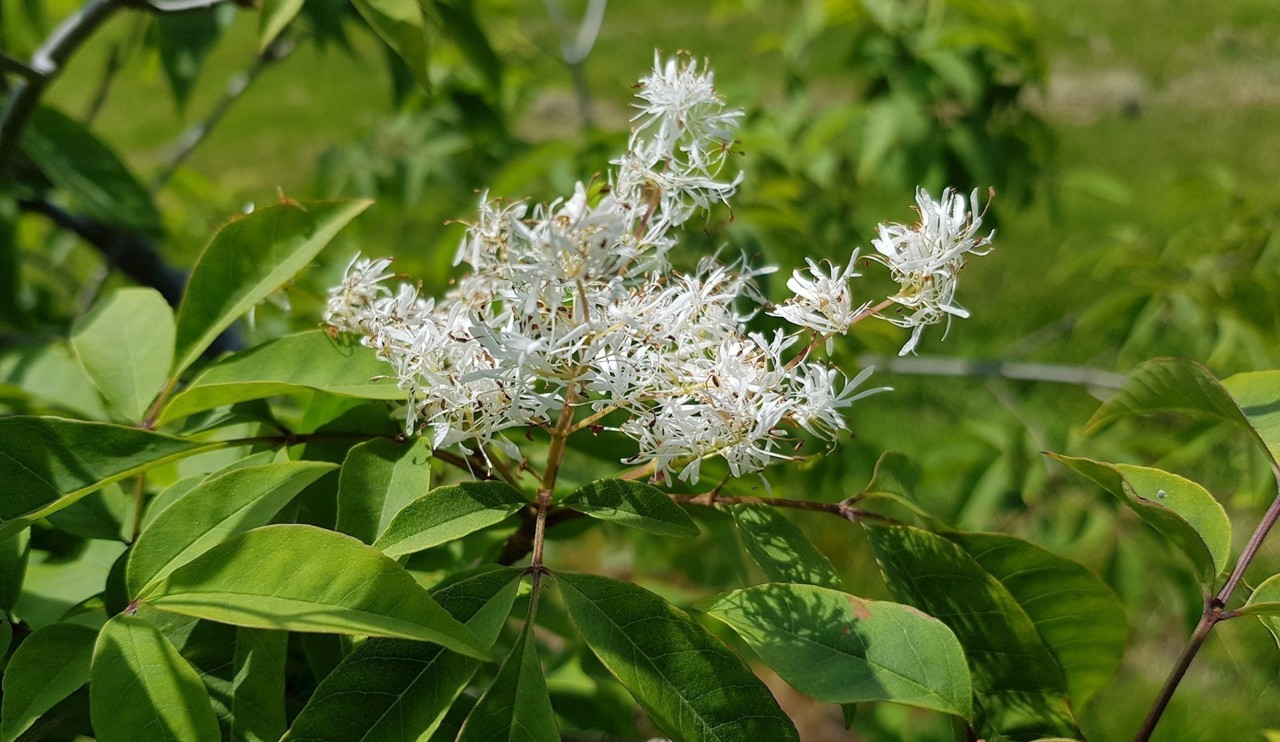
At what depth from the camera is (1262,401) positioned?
732mm

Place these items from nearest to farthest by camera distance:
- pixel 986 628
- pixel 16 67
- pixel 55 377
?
1. pixel 986 628
2. pixel 16 67
3. pixel 55 377

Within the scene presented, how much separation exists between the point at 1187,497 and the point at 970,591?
17cm

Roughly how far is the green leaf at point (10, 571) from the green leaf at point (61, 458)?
0.27ft

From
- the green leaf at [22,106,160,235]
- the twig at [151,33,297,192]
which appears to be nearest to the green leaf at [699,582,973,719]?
the green leaf at [22,106,160,235]

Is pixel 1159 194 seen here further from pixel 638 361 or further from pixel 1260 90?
pixel 638 361

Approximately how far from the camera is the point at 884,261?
68 cm

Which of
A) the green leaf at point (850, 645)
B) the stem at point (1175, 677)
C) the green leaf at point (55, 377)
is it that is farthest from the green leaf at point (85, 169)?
the stem at point (1175, 677)

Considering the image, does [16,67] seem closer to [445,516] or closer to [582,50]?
[445,516]

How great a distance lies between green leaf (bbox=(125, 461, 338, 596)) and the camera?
625 mm

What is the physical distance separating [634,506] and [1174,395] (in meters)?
0.43

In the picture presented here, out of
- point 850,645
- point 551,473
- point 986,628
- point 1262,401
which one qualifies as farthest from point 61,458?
point 1262,401

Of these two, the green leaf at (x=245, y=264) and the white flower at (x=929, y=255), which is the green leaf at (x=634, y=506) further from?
the green leaf at (x=245, y=264)

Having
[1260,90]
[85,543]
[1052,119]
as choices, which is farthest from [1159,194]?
[85,543]

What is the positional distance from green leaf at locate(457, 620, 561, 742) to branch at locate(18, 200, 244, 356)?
1082mm
